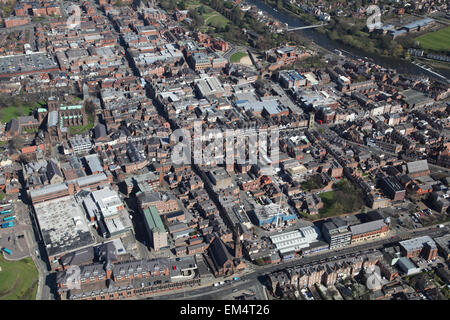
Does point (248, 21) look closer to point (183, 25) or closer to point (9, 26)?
point (183, 25)

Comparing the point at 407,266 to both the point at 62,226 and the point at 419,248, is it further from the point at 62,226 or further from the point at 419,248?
the point at 62,226

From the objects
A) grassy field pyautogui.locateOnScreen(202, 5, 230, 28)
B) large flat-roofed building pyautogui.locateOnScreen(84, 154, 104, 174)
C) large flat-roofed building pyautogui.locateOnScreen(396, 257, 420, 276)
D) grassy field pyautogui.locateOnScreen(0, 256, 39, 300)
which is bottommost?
large flat-roofed building pyautogui.locateOnScreen(396, 257, 420, 276)

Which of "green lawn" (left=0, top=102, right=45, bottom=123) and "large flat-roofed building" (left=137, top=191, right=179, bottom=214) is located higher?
"green lawn" (left=0, top=102, right=45, bottom=123)

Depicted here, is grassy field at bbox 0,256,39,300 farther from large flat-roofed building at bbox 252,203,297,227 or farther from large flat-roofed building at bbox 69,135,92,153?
large flat-roofed building at bbox 252,203,297,227

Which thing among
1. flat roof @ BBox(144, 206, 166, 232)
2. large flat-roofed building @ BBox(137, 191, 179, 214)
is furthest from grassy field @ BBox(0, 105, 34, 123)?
flat roof @ BBox(144, 206, 166, 232)

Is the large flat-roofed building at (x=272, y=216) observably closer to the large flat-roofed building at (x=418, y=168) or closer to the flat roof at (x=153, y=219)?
the flat roof at (x=153, y=219)

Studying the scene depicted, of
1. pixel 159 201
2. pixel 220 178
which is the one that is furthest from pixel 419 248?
pixel 159 201

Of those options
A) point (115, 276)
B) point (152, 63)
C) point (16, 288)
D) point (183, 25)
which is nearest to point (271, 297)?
point (115, 276)
